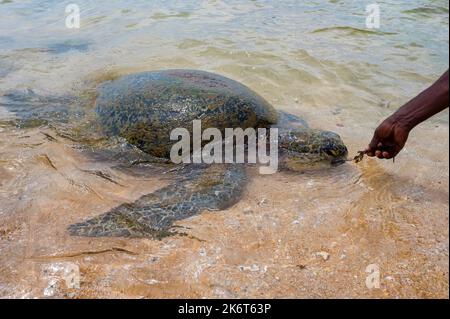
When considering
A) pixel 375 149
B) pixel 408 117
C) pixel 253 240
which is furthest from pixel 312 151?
pixel 408 117

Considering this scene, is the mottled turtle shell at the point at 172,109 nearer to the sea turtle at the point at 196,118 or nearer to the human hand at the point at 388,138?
the sea turtle at the point at 196,118

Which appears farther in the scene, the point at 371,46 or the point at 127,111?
the point at 371,46

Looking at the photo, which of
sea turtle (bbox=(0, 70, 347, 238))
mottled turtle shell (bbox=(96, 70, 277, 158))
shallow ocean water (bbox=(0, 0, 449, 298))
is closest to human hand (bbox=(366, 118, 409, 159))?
shallow ocean water (bbox=(0, 0, 449, 298))

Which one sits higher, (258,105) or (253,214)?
(258,105)

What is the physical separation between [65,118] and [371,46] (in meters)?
4.81

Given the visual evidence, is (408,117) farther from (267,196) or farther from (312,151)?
(312,151)

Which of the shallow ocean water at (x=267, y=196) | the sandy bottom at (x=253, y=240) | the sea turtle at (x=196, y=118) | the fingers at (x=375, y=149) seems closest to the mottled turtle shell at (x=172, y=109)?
the sea turtle at (x=196, y=118)

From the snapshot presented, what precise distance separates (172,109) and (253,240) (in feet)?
5.69

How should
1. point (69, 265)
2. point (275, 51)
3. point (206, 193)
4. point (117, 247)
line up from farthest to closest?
point (275, 51)
point (206, 193)
point (117, 247)
point (69, 265)

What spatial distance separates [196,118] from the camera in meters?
3.71

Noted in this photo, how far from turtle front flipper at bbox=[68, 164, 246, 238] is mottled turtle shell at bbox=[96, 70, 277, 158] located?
18.5 inches

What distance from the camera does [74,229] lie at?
250 cm

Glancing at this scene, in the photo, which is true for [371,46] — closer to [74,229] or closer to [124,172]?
[124,172]
